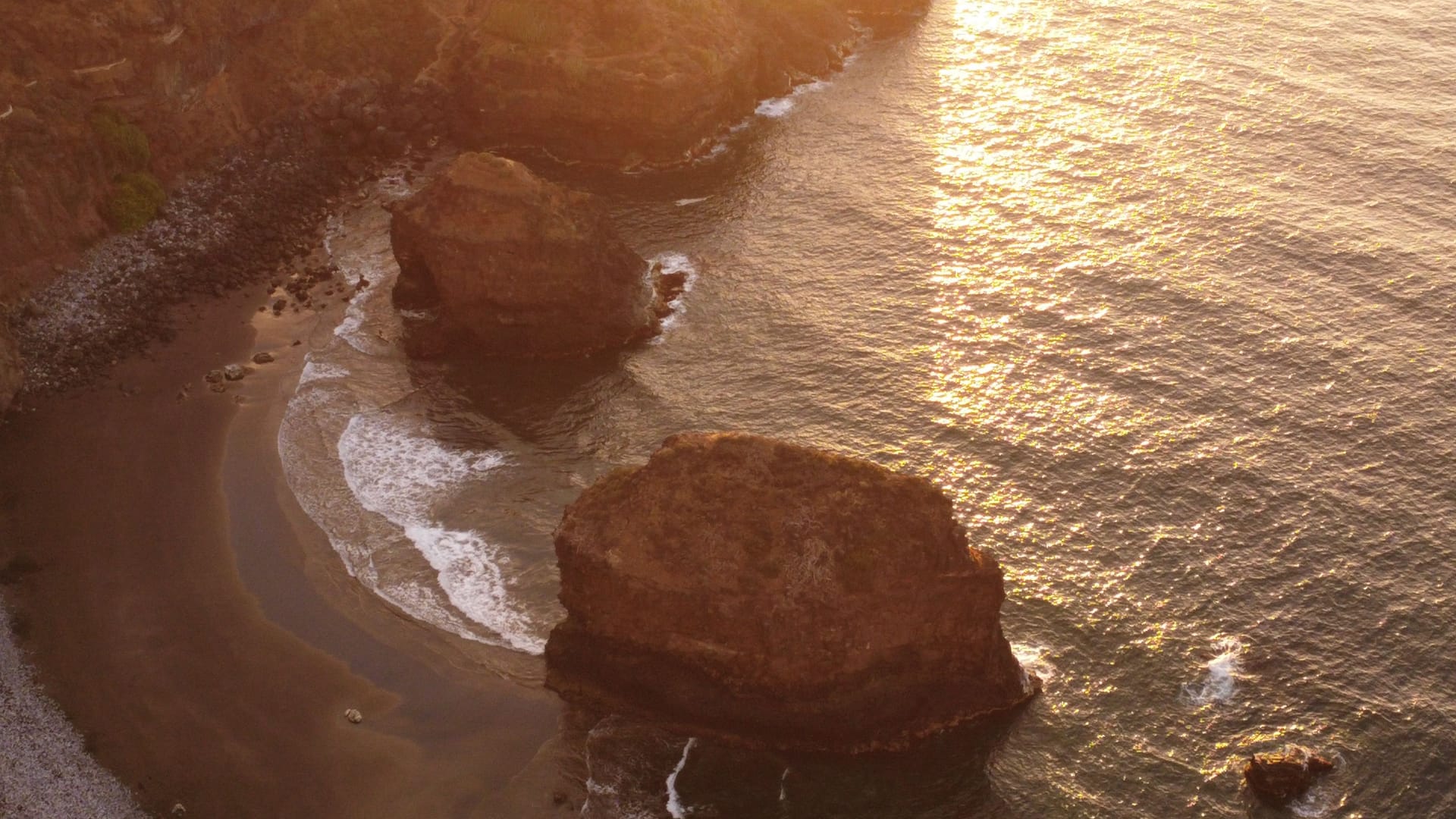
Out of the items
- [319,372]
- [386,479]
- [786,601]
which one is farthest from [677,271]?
[786,601]

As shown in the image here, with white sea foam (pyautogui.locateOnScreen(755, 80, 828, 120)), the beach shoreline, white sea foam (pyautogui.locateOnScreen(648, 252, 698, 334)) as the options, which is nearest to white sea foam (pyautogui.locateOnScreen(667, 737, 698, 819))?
the beach shoreline

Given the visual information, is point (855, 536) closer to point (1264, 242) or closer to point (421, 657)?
point (421, 657)

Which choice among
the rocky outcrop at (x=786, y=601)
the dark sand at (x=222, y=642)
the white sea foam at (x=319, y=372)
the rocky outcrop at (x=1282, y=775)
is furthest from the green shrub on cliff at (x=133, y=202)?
the rocky outcrop at (x=1282, y=775)

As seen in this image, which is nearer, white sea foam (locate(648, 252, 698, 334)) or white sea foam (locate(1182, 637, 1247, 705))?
white sea foam (locate(1182, 637, 1247, 705))

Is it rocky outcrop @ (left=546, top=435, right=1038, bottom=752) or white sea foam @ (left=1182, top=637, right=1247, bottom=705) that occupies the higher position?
rocky outcrop @ (left=546, top=435, right=1038, bottom=752)

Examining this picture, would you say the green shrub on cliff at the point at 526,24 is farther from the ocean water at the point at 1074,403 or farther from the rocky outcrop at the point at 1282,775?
the rocky outcrop at the point at 1282,775

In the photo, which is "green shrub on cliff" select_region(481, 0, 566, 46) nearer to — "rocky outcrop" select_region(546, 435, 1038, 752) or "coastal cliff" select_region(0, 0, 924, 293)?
"coastal cliff" select_region(0, 0, 924, 293)
